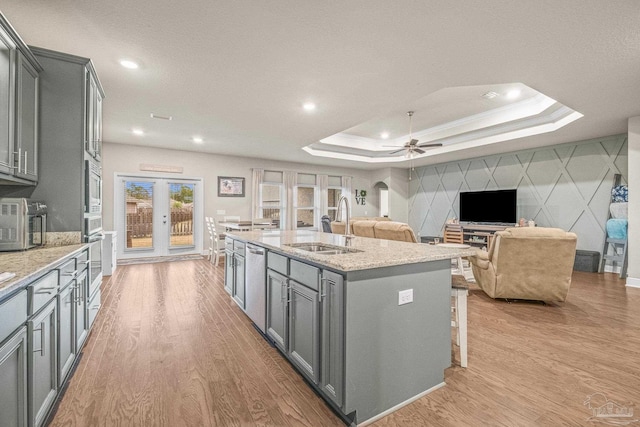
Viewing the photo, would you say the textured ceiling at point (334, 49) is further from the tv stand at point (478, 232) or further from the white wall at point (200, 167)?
the tv stand at point (478, 232)

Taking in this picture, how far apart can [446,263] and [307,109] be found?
302 cm

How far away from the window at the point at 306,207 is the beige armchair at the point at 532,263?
602 cm

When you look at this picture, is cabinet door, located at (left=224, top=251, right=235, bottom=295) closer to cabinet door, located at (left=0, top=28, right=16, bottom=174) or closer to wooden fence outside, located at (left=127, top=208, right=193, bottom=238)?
cabinet door, located at (left=0, top=28, right=16, bottom=174)

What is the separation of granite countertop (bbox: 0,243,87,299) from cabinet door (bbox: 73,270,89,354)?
0.91ft

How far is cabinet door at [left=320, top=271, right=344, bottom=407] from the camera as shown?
1.62 metres

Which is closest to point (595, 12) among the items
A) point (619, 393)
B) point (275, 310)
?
point (619, 393)

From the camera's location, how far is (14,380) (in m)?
1.27

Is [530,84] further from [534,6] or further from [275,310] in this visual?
[275,310]

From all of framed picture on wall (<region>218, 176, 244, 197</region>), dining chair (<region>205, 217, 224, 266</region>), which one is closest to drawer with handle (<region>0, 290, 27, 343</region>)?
dining chair (<region>205, 217, 224, 266</region>)

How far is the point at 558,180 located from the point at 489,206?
4.73ft

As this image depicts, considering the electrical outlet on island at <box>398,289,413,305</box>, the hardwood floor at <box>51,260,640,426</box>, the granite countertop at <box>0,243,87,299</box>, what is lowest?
the hardwood floor at <box>51,260,640,426</box>

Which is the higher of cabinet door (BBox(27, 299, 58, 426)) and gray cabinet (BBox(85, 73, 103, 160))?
gray cabinet (BBox(85, 73, 103, 160))

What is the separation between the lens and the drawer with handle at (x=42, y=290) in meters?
1.39

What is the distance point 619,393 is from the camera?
1.91 metres
